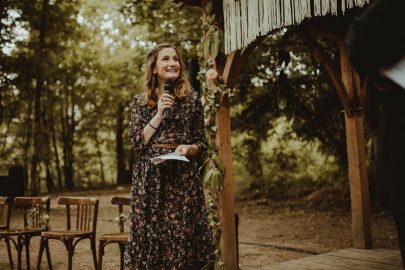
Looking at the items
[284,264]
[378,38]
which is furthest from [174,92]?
[284,264]

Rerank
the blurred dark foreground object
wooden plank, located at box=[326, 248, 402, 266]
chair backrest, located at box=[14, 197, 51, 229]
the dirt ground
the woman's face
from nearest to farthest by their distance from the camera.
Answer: the blurred dark foreground object, the woman's face, wooden plank, located at box=[326, 248, 402, 266], chair backrest, located at box=[14, 197, 51, 229], the dirt ground

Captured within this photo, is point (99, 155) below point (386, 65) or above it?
above

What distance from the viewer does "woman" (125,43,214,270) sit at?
2.54 metres

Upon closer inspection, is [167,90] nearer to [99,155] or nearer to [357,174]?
[357,174]

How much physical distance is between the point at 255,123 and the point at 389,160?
9.97 meters

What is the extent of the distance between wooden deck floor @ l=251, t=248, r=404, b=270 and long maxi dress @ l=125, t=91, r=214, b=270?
2.08 meters

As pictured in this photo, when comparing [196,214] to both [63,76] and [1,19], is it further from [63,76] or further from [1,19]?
[63,76]

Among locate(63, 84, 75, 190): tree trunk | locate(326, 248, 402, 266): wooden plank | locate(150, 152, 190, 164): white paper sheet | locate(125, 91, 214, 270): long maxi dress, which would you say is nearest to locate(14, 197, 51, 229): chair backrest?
locate(125, 91, 214, 270): long maxi dress

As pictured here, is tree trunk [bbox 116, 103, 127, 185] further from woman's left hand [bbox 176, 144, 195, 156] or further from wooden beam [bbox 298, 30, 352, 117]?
woman's left hand [bbox 176, 144, 195, 156]

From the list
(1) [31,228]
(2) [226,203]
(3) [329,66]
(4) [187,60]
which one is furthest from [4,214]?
(4) [187,60]

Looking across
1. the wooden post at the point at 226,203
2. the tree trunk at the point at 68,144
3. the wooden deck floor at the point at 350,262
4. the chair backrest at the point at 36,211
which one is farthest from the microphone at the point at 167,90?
the tree trunk at the point at 68,144

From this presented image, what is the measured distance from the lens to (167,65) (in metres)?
2.72

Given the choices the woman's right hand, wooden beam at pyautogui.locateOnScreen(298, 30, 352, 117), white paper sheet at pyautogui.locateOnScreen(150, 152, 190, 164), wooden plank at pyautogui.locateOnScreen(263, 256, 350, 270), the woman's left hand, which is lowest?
wooden plank at pyautogui.locateOnScreen(263, 256, 350, 270)

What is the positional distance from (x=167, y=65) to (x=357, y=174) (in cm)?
354
